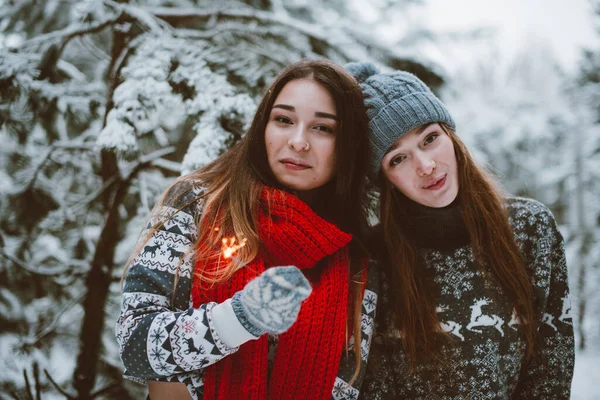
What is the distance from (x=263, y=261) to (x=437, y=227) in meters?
0.89

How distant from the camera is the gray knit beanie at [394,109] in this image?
177 cm

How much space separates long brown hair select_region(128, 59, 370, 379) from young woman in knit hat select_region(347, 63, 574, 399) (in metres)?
0.13

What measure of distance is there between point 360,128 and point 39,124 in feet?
5.75

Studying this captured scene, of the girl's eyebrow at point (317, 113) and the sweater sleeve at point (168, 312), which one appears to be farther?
the girl's eyebrow at point (317, 113)

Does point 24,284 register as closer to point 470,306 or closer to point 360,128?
point 360,128

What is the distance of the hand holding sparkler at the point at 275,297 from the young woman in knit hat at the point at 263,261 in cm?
3

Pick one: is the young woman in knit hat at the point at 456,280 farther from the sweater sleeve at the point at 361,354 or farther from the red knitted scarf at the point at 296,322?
the red knitted scarf at the point at 296,322

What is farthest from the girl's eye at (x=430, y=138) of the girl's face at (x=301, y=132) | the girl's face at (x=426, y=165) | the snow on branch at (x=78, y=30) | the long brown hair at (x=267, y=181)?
the snow on branch at (x=78, y=30)

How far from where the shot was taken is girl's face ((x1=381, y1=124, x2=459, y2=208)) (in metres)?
1.78

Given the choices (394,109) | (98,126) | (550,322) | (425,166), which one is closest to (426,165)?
(425,166)

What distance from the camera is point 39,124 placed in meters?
2.16

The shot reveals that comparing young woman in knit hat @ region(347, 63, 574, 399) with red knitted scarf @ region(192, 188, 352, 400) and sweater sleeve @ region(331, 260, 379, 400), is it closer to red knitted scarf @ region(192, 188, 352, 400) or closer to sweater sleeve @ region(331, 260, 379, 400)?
sweater sleeve @ region(331, 260, 379, 400)

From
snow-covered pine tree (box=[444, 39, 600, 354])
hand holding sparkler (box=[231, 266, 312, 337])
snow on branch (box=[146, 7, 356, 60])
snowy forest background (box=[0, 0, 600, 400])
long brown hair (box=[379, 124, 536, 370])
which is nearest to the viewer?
hand holding sparkler (box=[231, 266, 312, 337])

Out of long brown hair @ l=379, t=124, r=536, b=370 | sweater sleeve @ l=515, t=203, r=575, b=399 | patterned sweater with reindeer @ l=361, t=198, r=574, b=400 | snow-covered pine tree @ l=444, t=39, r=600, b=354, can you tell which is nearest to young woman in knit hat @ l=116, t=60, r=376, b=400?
long brown hair @ l=379, t=124, r=536, b=370
